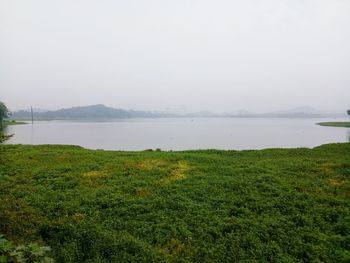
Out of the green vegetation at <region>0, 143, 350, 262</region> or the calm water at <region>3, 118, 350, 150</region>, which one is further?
the calm water at <region>3, 118, 350, 150</region>

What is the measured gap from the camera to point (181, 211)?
25.1 ft

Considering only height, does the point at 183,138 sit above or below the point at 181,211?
above

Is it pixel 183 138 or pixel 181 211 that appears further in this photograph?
pixel 183 138

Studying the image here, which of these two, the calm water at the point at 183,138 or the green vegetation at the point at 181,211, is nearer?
the green vegetation at the point at 181,211

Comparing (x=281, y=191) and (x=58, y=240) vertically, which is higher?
(x=281, y=191)

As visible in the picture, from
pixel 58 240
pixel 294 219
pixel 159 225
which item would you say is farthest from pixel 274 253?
pixel 58 240

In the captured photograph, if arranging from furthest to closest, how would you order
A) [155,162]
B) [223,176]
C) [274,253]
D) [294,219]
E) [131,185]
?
[155,162] → [223,176] → [131,185] → [294,219] → [274,253]

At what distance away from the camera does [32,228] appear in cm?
696

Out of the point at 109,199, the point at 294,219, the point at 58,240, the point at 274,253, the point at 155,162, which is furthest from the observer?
the point at 155,162

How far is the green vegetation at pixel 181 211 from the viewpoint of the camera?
607 cm

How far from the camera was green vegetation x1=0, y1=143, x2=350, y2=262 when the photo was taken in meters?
6.07

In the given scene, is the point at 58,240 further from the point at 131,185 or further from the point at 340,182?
the point at 340,182

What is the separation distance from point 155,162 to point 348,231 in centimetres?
841

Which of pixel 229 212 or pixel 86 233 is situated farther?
pixel 229 212
